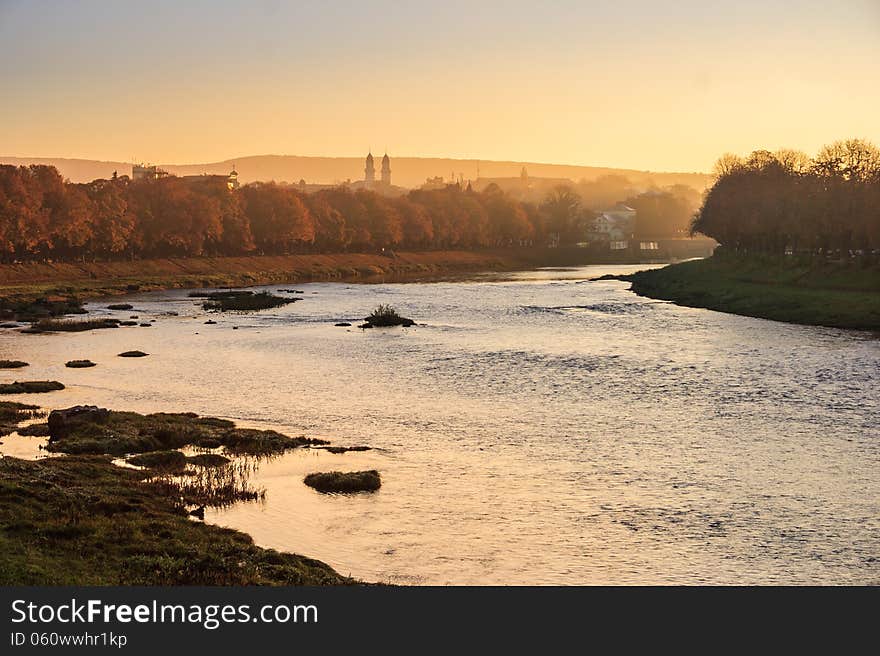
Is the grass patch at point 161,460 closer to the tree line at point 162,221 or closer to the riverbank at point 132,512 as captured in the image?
the riverbank at point 132,512

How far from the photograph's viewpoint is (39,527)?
24.0 metres

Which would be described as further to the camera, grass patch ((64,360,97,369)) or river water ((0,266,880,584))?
grass patch ((64,360,97,369))

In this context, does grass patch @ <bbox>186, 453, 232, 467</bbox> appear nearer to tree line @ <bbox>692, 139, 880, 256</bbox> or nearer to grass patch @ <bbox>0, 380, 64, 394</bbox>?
grass patch @ <bbox>0, 380, 64, 394</bbox>

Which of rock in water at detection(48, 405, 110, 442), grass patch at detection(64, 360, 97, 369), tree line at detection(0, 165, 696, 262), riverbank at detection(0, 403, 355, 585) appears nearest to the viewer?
riverbank at detection(0, 403, 355, 585)

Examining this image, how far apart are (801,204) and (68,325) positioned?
75.8m

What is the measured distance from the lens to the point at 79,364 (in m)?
59.4

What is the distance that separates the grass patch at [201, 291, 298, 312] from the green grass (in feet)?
237

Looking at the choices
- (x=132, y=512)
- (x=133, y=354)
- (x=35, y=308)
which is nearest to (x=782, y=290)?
(x=133, y=354)

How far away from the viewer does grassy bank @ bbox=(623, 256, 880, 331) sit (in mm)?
82500

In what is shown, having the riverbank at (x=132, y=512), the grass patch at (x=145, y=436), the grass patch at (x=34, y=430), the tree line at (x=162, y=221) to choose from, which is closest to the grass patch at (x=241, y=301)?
the tree line at (x=162, y=221)

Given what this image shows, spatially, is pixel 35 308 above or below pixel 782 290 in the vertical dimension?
below

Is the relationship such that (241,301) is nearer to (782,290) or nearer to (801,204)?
(782,290)

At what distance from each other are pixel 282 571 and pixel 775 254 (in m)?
113

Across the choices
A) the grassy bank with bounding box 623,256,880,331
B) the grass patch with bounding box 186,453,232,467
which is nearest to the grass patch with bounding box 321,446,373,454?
the grass patch with bounding box 186,453,232,467
